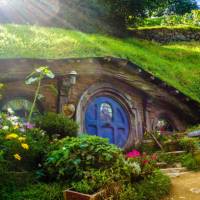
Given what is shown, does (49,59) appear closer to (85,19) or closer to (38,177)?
(38,177)

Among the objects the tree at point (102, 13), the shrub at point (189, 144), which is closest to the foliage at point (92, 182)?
the shrub at point (189, 144)

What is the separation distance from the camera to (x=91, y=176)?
682 centimetres

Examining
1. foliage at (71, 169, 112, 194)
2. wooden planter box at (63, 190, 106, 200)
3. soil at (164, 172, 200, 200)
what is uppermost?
foliage at (71, 169, 112, 194)

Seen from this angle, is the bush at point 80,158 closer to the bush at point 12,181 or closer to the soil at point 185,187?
the bush at point 12,181

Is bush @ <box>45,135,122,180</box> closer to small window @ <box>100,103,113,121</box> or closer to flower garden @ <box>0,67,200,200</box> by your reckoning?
flower garden @ <box>0,67,200,200</box>

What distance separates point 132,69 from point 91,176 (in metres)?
7.27

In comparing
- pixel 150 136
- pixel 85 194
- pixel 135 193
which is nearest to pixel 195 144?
pixel 150 136

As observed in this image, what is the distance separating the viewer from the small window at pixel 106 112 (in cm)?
1326

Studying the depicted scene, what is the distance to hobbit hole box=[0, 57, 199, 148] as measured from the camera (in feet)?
37.0

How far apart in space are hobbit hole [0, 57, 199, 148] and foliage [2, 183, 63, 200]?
15.0 ft

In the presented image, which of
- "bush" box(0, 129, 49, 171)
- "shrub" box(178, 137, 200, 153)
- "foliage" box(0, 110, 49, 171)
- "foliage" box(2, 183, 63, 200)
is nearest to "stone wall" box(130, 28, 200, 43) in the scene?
"shrub" box(178, 137, 200, 153)

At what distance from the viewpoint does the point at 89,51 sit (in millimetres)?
14203

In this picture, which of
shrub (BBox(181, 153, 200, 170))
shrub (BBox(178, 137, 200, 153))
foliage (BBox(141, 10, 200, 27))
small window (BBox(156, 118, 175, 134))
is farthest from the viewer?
foliage (BBox(141, 10, 200, 27))

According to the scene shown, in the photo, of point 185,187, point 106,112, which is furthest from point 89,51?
point 185,187
